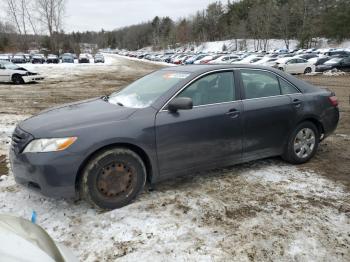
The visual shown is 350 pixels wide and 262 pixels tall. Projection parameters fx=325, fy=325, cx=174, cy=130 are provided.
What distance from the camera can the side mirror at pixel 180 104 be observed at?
367cm

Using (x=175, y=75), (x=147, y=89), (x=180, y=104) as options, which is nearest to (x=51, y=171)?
(x=180, y=104)

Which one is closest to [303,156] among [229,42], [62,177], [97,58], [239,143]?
[239,143]

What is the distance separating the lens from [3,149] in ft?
19.0

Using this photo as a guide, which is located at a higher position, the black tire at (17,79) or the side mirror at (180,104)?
the side mirror at (180,104)

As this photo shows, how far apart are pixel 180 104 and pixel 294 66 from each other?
892 inches

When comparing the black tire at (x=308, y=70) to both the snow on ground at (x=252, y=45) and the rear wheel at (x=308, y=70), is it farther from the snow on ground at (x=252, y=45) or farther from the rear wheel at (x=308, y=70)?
the snow on ground at (x=252, y=45)

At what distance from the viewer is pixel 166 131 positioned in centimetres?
369

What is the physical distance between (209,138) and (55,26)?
64126mm

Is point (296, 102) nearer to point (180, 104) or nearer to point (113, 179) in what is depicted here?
point (180, 104)

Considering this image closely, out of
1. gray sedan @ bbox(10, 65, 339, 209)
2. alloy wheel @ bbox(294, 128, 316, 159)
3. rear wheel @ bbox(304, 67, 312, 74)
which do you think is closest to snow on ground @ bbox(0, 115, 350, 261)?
gray sedan @ bbox(10, 65, 339, 209)

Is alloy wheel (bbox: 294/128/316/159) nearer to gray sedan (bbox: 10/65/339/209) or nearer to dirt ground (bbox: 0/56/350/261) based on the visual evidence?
gray sedan (bbox: 10/65/339/209)

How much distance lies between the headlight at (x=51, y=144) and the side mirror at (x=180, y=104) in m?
1.13

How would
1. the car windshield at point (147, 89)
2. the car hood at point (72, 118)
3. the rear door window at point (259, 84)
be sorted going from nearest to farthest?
the car hood at point (72, 118), the car windshield at point (147, 89), the rear door window at point (259, 84)

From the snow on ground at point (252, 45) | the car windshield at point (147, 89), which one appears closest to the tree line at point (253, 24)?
the snow on ground at point (252, 45)
